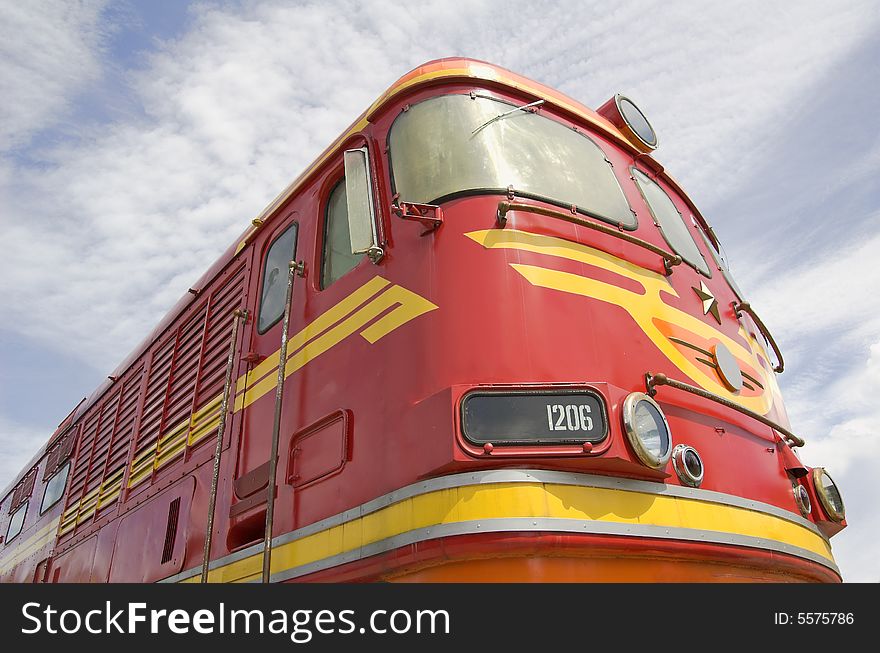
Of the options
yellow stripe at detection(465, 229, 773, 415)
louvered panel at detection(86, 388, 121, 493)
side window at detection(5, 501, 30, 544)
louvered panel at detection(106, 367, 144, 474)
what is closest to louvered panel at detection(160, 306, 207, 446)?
louvered panel at detection(106, 367, 144, 474)

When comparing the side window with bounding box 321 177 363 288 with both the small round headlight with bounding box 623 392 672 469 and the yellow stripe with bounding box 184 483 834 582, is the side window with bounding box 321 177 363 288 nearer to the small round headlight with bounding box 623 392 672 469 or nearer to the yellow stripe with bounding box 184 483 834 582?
the yellow stripe with bounding box 184 483 834 582

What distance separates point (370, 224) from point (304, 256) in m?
0.93

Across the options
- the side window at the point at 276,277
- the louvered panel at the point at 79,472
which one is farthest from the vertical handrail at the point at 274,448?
Result: the louvered panel at the point at 79,472

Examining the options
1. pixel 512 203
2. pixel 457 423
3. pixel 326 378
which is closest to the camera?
pixel 457 423

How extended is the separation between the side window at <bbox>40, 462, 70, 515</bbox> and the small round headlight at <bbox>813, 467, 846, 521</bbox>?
7.02m

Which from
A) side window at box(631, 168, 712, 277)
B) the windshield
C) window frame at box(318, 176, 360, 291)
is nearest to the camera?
the windshield

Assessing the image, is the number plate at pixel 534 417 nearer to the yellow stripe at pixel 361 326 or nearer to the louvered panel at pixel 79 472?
the yellow stripe at pixel 361 326

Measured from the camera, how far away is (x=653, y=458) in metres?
2.66

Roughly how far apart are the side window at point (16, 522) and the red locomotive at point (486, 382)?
4990 mm

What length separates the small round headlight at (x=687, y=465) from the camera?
287cm

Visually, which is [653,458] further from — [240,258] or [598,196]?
[240,258]

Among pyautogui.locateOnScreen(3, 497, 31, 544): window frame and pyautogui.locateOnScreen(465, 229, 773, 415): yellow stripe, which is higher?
pyautogui.locateOnScreen(3, 497, 31, 544): window frame

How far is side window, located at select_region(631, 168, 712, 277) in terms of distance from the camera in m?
4.16
